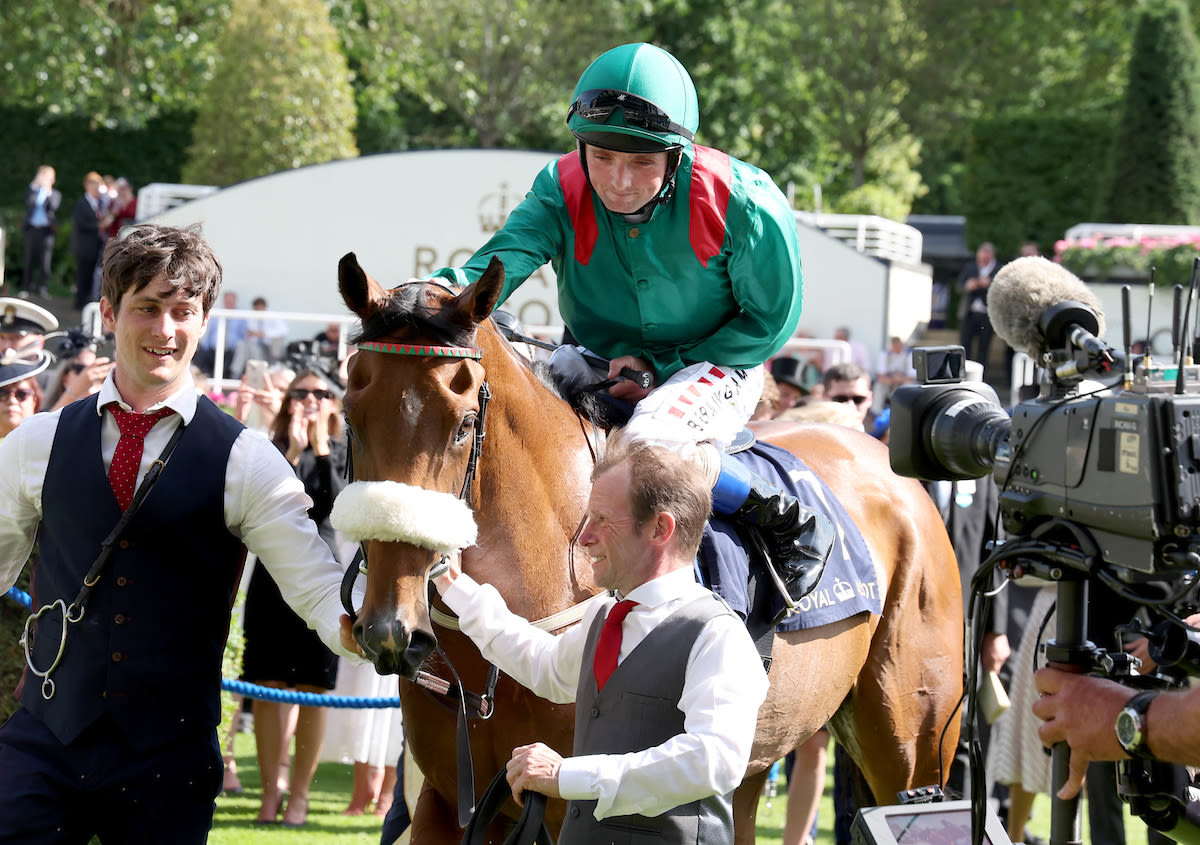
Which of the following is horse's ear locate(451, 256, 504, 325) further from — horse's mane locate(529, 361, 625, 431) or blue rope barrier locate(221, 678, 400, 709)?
blue rope barrier locate(221, 678, 400, 709)

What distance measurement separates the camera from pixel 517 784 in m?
2.48

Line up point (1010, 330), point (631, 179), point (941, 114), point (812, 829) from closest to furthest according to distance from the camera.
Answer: point (631, 179)
point (1010, 330)
point (812, 829)
point (941, 114)

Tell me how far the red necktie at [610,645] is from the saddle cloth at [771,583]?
684mm

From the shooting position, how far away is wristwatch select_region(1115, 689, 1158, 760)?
2.27 meters

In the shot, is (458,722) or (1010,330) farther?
(1010,330)

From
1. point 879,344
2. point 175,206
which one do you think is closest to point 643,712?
point 879,344

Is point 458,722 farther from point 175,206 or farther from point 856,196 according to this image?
point 856,196

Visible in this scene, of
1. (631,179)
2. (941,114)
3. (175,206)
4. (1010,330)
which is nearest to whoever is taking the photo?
(631,179)

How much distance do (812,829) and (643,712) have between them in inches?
147

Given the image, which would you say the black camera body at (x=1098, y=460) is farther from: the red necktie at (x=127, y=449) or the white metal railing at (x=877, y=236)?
the white metal railing at (x=877, y=236)

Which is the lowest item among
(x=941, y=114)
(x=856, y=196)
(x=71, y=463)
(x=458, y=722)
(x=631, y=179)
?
(x=458, y=722)

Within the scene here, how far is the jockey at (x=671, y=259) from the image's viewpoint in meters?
3.44

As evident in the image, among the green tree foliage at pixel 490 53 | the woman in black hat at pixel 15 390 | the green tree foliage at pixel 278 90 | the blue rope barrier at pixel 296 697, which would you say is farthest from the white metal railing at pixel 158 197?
the blue rope barrier at pixel 296 697

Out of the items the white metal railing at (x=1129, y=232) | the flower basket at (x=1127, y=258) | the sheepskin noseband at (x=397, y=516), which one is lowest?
the sheepskin noseband at (x=397, y=516)
